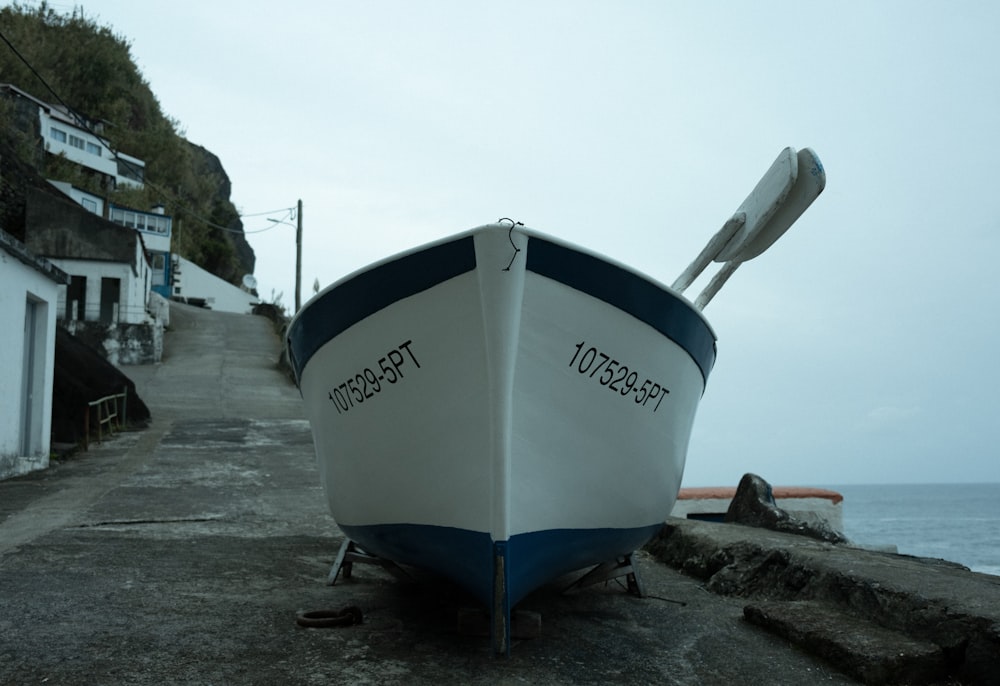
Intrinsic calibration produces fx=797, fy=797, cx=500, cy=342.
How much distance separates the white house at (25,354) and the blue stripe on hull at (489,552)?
20.8 feet

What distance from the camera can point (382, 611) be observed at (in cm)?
410

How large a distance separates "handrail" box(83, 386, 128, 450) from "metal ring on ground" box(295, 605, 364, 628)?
868cm

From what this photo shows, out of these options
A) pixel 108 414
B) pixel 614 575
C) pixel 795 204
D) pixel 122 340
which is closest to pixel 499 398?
pixel 614 575

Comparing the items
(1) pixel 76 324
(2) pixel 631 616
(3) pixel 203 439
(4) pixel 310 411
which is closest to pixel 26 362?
(3) pixel 203 439

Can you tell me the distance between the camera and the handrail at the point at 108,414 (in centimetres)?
1116

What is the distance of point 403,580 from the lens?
4574 mm

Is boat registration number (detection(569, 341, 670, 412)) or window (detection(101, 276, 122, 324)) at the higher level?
window (detection(101, 276, 122, 324))

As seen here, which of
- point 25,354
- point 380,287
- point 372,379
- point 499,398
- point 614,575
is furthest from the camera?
point 25,354

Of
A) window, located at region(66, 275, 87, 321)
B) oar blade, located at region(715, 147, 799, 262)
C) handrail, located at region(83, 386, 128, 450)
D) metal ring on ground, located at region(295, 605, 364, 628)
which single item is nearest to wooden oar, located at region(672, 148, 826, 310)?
oar blade, located at region(715, 147, 799, 262)

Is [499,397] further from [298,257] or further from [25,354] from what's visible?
[298,257]

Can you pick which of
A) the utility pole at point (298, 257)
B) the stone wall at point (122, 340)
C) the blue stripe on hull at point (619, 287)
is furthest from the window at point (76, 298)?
the blue stripe on hull at point (619, 287)

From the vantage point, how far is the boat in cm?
306

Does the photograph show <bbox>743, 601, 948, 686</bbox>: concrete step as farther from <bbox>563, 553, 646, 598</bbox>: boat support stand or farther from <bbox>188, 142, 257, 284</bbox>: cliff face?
<bbox>188, 142, 257, 284</bbox>: cliff face

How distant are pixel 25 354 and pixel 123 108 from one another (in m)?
49.5
